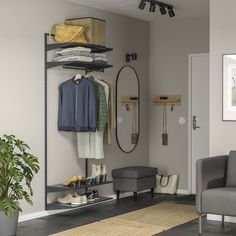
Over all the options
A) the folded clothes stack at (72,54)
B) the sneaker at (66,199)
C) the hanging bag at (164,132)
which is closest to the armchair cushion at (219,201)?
the sneaker at (66,199)

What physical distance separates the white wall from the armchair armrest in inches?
9.7

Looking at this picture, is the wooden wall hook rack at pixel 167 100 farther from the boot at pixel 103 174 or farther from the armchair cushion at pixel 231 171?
the armchair cushion at pixel 231 171

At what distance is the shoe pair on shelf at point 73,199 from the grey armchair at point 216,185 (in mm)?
1681

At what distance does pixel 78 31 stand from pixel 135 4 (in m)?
1.12

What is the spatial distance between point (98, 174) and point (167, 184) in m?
1.52

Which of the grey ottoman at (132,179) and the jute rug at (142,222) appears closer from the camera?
the jute rug at (142,222)

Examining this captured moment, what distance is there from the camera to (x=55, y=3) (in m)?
6.21

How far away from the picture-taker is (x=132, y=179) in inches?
272

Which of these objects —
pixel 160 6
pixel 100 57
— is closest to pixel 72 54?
pixel 100 57

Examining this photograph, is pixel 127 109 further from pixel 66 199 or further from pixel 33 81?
pixel 33 81

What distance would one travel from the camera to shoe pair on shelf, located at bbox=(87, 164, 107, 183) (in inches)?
255

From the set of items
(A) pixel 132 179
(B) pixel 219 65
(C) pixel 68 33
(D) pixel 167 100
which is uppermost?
(C) pixel 68 33

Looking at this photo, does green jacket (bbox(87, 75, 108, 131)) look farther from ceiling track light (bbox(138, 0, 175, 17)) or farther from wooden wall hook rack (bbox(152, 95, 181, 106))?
wooden wall hook rack (bbox(152, 95, 181, 106))

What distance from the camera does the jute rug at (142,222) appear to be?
16.9 feet
